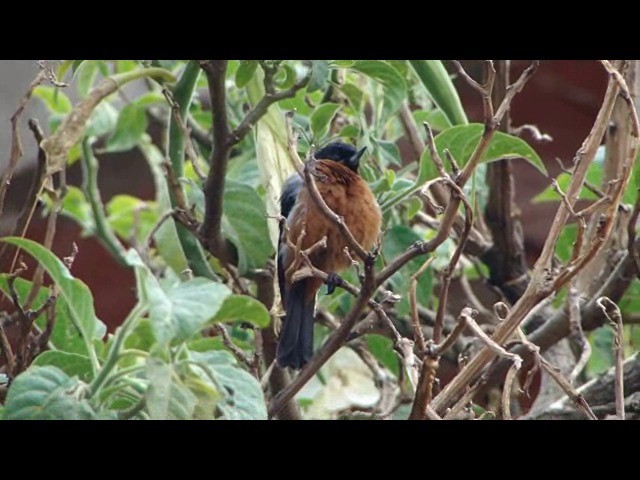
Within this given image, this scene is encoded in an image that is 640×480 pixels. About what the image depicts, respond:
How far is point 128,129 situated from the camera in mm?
2027

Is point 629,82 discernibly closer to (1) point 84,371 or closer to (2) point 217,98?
(2) point 217,98

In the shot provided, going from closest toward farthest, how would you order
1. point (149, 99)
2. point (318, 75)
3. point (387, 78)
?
point (318, 75), point (387, 78), point (149, 99)

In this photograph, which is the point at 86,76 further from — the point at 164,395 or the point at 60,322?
the point at 164,395

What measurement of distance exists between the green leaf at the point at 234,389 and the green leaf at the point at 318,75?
0.60 metres

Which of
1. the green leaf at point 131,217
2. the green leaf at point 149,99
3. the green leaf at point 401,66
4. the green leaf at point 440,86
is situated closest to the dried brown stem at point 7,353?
the green leaf at point 440,86

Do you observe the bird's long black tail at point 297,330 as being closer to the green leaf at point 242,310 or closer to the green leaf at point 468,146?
the green leaf at point 468,146

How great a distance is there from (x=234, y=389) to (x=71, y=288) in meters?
0.16

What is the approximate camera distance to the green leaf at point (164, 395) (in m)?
0.73

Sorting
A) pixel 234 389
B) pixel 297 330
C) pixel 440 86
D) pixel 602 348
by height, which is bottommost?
pixel 602 348

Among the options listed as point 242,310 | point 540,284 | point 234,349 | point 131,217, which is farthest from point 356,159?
point 242,310

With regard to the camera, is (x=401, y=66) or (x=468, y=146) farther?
(x=401, y=66)

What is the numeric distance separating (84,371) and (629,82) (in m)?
1.01

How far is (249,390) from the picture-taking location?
0.82 m
